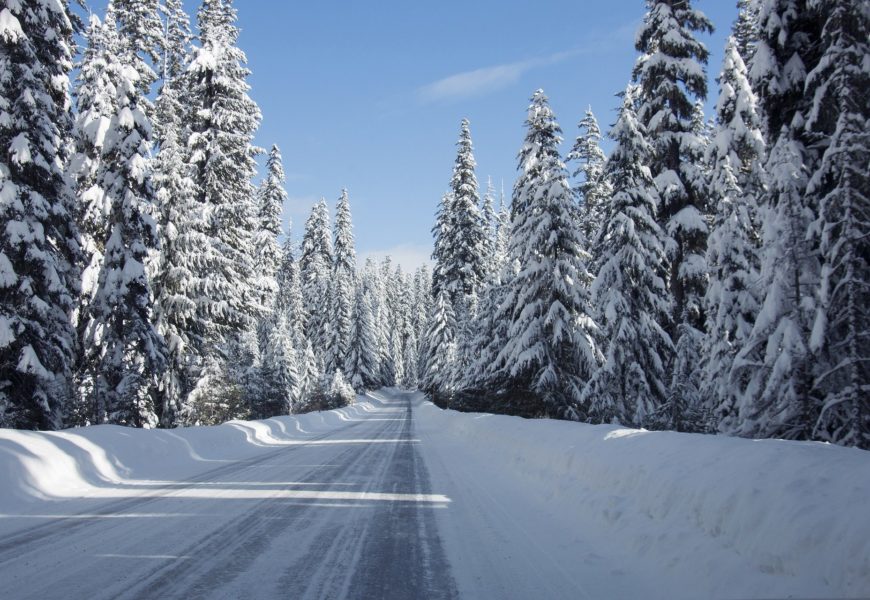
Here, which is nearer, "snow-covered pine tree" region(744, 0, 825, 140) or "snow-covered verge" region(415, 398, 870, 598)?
"snow-covered verge" region(415, 398, 870, 598)

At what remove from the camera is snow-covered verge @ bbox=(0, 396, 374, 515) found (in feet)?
27.3

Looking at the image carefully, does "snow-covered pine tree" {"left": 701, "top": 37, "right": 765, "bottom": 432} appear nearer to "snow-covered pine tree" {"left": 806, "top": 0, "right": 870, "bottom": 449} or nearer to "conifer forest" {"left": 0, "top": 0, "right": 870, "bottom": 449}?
"conifer forest" {"left": 0, "top": 0, "right": 870, "bottom": 449}

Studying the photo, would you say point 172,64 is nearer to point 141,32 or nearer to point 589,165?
point 141,32

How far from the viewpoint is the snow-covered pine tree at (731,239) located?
14250 millimetres

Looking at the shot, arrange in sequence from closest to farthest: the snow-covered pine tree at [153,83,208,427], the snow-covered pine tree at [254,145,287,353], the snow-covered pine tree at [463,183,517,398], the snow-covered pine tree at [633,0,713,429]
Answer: the snow-covered pine tree at [633,0,713,429] < the snow-covered pine tree at [153,83,208,427] < the snow-covered pine tree at [463,183,517,398] < the snow-covered pine tree at [254,145,287,353]

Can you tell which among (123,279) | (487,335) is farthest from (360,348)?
(123,279)

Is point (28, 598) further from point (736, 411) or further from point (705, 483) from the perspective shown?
point (736, 411)

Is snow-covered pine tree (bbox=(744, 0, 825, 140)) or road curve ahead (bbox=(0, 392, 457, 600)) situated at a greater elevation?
snow-covered pine tree (bbox=(744, 0, 825, 140))

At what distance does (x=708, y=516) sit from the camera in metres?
5.21

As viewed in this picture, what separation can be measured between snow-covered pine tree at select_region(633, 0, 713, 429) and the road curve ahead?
12.8m

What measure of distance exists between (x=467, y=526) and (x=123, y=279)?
53.4ft

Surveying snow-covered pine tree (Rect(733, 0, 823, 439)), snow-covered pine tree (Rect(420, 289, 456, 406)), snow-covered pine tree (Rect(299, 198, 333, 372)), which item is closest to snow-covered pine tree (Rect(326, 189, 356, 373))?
snow-covered pine tree (Rect(299, 198, 333, 372))

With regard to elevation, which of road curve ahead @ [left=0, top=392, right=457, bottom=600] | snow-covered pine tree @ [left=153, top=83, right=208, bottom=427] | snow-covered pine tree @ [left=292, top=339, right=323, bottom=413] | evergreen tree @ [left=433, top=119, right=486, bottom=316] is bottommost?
road curve ahead @ [left=0, top=392, right=457, bottom=600]

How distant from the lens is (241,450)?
17016 mm
